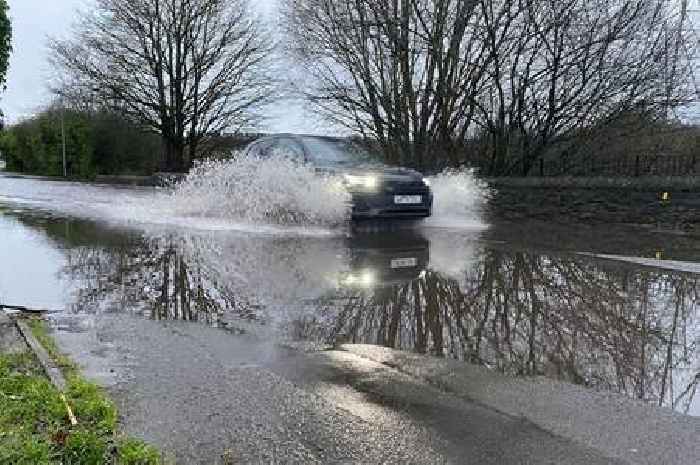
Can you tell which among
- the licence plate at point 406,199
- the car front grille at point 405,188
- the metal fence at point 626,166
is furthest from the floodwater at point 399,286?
the metal fence at point 626,166

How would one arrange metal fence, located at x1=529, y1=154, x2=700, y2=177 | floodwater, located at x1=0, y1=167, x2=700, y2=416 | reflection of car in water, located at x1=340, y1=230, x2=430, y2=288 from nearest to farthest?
floodwater, located at x1=0, y1=167, x2=700, y2=416 < reflection of car in water, located at x1=340, y1=230, x2=430, y2=288 < metal fence, located at x1=529, y1=154, x2=700, y2=177

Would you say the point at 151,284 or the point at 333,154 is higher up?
the point at 333,154

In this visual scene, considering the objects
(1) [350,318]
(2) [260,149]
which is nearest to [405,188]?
(2) [260,149]

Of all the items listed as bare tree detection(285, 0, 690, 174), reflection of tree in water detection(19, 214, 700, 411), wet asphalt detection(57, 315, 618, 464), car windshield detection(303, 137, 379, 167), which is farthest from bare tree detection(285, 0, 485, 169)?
wet asphalt detection(57, 315, 618, 464)

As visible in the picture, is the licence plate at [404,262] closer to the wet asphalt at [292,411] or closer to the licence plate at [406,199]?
the licence plate at [406,199]

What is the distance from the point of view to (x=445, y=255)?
9258 mm

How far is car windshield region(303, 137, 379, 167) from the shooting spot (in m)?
12.4

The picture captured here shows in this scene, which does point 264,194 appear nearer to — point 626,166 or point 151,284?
point 151,284

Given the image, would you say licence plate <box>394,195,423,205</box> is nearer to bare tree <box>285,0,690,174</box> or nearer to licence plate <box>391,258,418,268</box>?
licence plate <box>391,258,418,268</box>

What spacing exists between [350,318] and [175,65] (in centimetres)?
3164

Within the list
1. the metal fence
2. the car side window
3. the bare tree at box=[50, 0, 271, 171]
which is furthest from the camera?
the bare tree at box=[50, 0, 271, 171]

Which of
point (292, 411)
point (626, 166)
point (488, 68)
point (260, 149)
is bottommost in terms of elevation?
point (292, 411)

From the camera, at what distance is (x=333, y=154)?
12.8 meters

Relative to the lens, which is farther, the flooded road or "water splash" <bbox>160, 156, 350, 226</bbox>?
"water splash" <bbox>160, 156, 350, 226</bbox>
